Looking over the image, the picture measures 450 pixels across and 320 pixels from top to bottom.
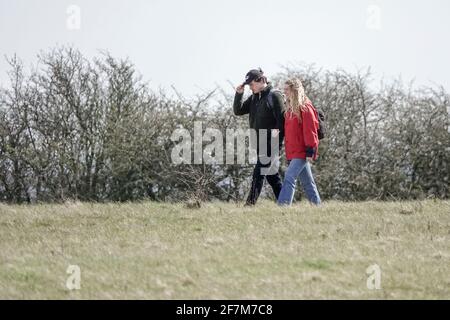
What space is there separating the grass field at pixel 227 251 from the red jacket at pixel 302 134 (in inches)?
35.8

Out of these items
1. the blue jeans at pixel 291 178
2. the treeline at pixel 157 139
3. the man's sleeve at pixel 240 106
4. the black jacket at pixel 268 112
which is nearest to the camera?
the blue jeans at pixel 291 178

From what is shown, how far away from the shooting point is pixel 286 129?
9.66 m

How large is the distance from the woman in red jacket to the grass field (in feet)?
1.85

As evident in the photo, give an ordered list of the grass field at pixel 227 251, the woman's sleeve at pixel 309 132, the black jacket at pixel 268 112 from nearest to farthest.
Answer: the grass field at pixel 227 251 → the woman's sleeve at pixel 309 132 → the black jacket at pixel 268 112

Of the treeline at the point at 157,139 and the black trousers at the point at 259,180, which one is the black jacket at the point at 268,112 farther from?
the treeline at the point at 157,139

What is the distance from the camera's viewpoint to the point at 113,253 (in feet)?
21.8

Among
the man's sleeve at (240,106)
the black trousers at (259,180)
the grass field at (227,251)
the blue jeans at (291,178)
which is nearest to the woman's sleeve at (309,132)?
the blue jeans at (291,178)

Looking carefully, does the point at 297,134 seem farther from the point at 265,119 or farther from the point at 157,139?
the point at 157,139

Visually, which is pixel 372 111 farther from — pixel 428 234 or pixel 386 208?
pixel 428 234

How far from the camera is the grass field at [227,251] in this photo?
546 cm

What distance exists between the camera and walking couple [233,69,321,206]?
9500mm

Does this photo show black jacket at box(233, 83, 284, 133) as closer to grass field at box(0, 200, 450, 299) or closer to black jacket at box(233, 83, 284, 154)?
black jacket at box(233, 83, 284, 154)

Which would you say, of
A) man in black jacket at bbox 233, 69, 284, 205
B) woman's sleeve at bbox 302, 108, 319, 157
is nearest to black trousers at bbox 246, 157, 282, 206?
man in black jacket at bbox 233, 69, 284, 205

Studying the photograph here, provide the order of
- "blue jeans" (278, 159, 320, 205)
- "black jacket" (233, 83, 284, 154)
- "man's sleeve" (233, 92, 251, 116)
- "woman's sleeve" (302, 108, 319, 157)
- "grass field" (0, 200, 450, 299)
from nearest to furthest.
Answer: "grass field" (0, 200, 450, 299) → "woman's sleeve" (302, 108, 319, 157) → "blue jeans" (278, 159, 320, 205) → "black jacket" (233, 83, 284, 154) → "man's sleeve" (233, 92, 251, 116)
